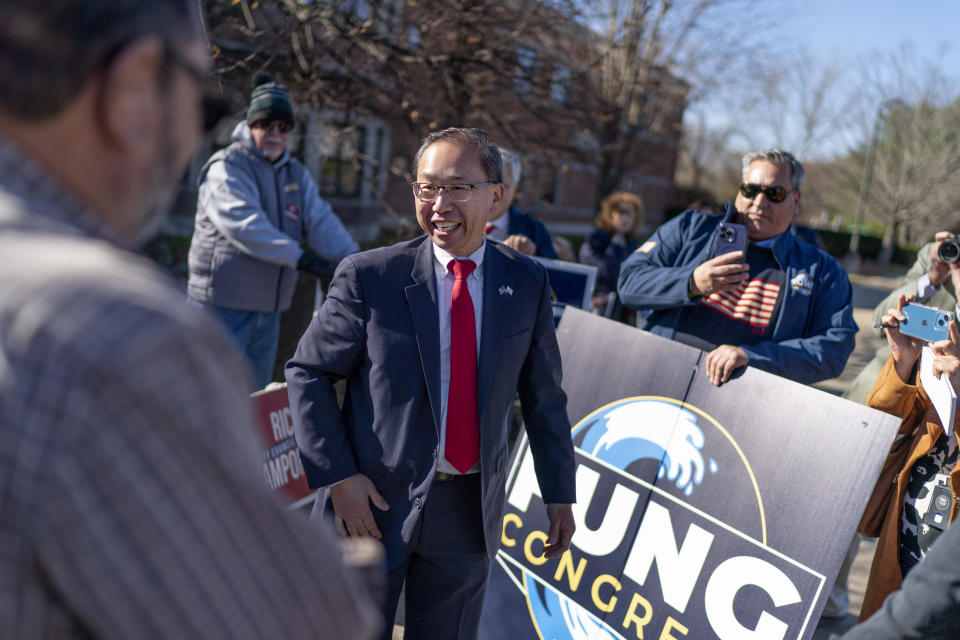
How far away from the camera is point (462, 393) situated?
2.29 meters

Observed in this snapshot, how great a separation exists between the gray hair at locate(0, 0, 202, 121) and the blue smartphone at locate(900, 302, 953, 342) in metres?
2.65

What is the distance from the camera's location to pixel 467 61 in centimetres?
733

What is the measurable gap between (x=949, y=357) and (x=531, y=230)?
2954 mm

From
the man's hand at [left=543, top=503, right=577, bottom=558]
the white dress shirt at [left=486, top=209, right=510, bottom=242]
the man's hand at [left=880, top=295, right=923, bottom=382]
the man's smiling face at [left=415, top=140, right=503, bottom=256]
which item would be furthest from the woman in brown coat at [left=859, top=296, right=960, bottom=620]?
the white dress shirt at [left=486, top=209, right=510, bottom=242]

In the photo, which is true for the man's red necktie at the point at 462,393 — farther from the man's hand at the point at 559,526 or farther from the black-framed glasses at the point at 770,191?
the black-framed glasses at the point at 770,191

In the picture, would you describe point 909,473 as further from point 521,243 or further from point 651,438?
point 521,243

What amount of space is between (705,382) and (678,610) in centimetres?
84

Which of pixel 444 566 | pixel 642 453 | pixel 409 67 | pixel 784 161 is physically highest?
pixel 409 67

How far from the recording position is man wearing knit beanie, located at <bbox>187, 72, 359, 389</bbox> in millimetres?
4246

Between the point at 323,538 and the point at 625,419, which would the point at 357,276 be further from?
the point at 323,538

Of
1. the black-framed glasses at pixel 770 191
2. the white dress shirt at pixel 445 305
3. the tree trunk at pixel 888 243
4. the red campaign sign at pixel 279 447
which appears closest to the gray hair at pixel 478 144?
the white dress shirt at pixel 445 305

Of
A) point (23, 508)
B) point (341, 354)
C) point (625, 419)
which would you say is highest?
point (23, 508)

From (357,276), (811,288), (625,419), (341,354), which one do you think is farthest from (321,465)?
(811,288)

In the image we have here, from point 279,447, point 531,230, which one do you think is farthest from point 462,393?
point 531,230
